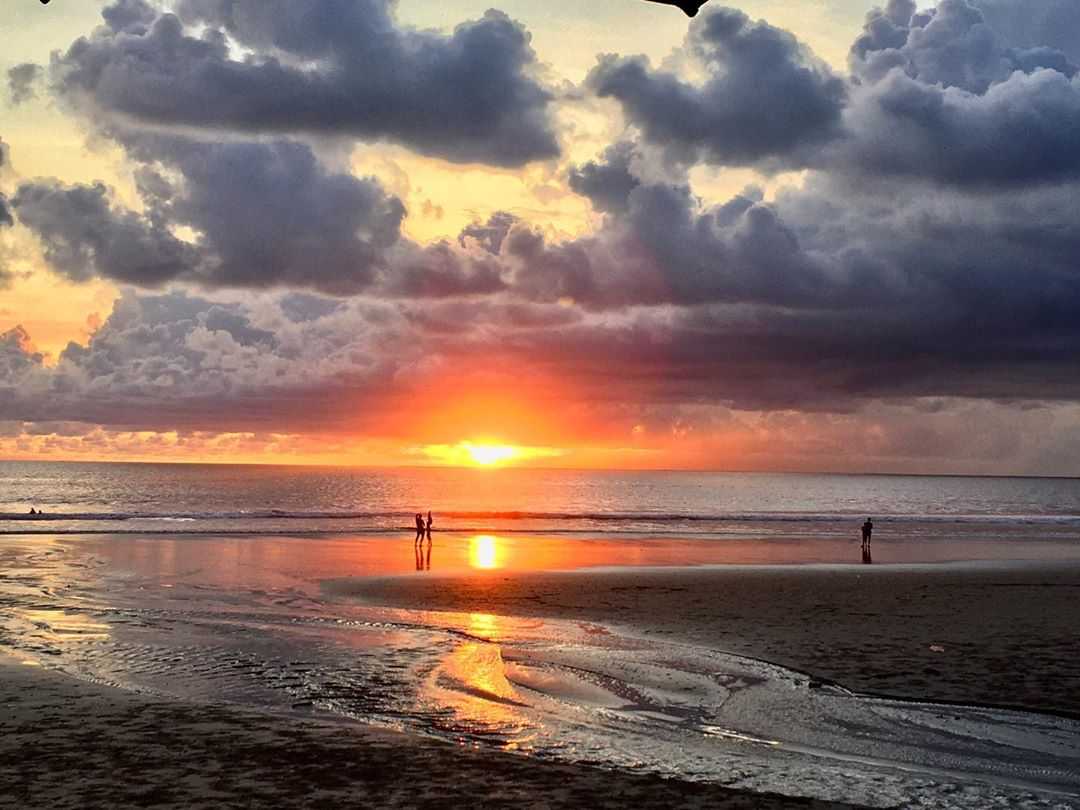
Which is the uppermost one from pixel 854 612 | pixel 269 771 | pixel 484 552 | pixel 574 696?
pixel 269 771

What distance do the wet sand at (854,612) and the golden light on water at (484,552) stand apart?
6202mm

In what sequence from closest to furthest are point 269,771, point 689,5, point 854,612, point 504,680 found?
point 689,5 → point 269,771 → point 504,680 → point 854,612

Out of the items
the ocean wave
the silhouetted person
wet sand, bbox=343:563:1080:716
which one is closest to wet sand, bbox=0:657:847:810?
wet sand, bbox=343:563:1080:716

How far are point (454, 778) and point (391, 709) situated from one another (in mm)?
4555

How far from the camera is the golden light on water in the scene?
4859 cm

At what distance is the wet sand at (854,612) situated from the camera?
776 inches

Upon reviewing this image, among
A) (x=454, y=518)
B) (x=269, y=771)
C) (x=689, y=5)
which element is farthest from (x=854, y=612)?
(x=454, y=518)

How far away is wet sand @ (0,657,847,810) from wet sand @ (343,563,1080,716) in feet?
26.6

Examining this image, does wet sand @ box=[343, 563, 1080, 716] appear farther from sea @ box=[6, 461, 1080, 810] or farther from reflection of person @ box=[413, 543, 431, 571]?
reflection of person @ box=[413, 543, 431, 571]

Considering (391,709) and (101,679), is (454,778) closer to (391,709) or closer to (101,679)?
(391,709)

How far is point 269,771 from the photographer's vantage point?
12484mm

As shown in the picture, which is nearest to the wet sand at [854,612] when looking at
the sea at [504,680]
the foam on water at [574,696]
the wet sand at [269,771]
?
the sea at [504,680]

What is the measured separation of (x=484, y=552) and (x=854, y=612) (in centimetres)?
3018

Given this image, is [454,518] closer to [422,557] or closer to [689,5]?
[422,557]
